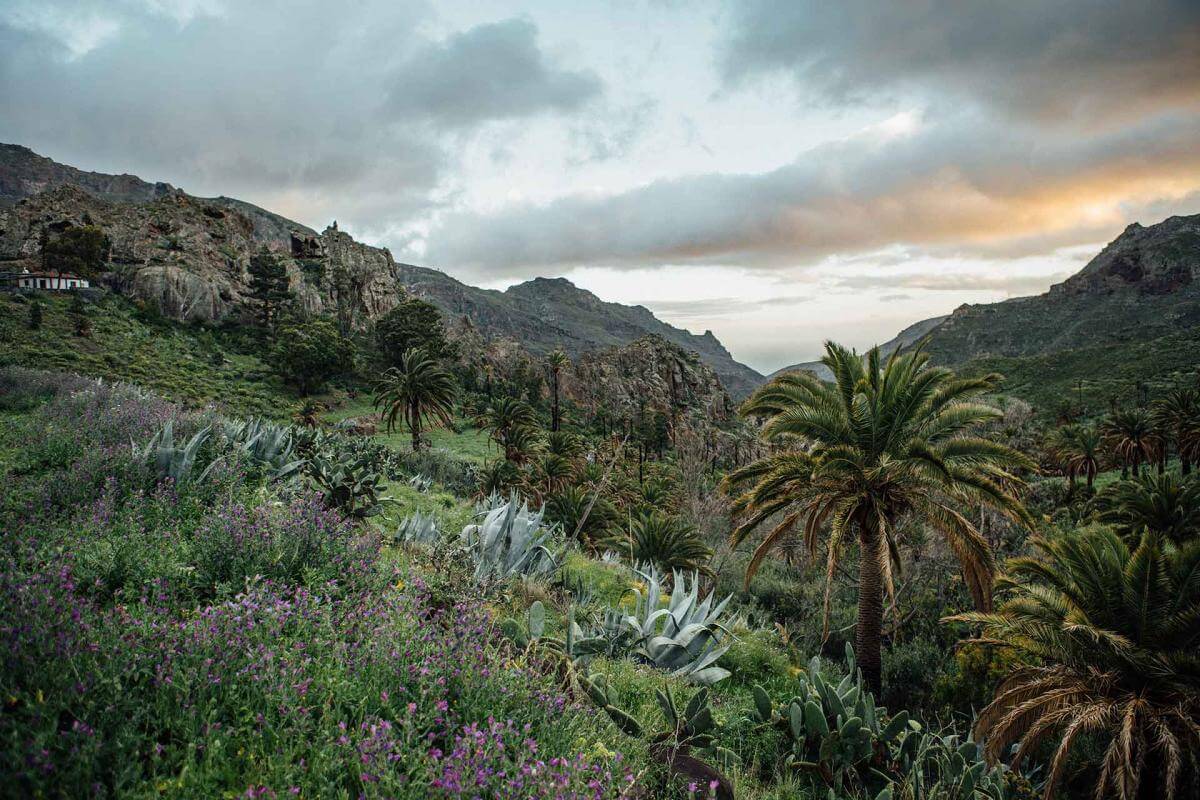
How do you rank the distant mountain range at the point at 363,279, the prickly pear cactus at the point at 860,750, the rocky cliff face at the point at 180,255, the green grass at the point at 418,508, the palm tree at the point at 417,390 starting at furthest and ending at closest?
the distant mountain range at the point at 363,279, the rocky cliff face at the point at 180,255, the palm tree at the point at 417,390, the green grass at the point at 418,508, the prickly pear cactus at the point at 860,750

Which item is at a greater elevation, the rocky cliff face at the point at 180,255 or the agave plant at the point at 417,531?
the rocky cliff face at the point at 180,255

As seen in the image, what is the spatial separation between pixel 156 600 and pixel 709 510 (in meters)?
26.1

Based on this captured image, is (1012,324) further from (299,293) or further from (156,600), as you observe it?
(156,600)

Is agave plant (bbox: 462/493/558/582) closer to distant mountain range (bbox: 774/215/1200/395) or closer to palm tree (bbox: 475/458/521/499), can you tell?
palm tree (bbox: 475/458/521/499)

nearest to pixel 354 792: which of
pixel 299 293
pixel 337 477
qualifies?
pixel 337 477

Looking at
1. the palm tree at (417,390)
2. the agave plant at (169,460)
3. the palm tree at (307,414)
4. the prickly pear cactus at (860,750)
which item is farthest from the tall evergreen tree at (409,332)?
the prickly pear cactus at (860,750)

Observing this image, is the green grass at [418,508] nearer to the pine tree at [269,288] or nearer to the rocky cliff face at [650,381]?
the pine tree at [269,288]

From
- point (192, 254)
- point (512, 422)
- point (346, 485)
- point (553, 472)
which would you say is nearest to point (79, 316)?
point (192, 254)

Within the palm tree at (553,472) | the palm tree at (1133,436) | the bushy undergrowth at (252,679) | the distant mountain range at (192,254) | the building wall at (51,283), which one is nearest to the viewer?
the bushy undergrowth at (252,679)

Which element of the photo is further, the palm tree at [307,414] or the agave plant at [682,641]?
the palm tree at [307,414]

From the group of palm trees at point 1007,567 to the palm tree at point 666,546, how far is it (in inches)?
162

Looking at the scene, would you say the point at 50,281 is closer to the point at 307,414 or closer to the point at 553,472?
the point at 307,414

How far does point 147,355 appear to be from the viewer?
41188mm

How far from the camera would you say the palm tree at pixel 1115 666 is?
6.68 metres
